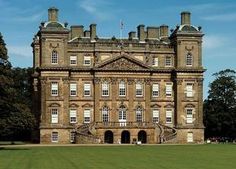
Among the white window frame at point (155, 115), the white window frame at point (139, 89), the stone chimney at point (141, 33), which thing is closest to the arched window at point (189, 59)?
the white window frame at point (139, 89)

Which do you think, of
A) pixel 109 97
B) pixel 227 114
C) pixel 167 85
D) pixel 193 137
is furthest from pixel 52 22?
pixel 227 114

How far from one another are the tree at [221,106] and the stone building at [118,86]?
12.6m

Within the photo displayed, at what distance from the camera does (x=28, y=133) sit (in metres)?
97.4

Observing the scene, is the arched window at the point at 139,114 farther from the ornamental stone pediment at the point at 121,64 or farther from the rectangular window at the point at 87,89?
the rectangular window at the point at 87,89

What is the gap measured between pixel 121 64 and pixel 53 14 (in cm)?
1057

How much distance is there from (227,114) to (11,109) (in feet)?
151

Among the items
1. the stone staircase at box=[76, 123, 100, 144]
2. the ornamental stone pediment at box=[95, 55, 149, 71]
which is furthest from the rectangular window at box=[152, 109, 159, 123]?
the stone staircase at box=[76, 123, 100, 144]

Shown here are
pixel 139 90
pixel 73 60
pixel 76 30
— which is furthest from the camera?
pixel 76 30

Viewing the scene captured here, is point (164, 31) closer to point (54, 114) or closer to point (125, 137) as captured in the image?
point (125, 137)

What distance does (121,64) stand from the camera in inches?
3246

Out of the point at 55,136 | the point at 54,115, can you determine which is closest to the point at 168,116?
the point at 54,115

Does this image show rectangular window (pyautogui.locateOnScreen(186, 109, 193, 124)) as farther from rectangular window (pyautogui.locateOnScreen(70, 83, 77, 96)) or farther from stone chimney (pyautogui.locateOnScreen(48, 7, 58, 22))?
stone chimney (pyautogui.locateOnScreen(48, 7, 58, 22))

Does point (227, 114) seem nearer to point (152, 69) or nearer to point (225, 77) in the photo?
point (225, 77)

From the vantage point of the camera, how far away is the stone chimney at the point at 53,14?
81.8 m
